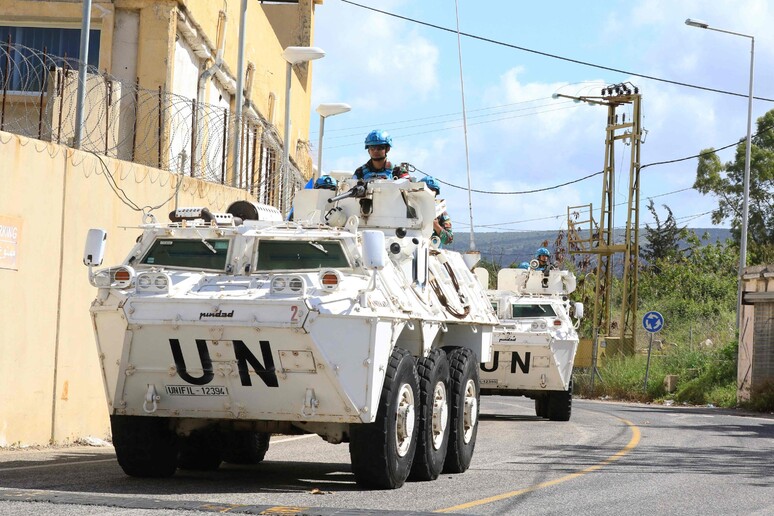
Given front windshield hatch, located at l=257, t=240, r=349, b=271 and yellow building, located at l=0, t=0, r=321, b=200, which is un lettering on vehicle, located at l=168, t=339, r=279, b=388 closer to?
front windshield hatch, located at l=257, t=240, r=349, b=271

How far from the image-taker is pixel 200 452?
491 inches

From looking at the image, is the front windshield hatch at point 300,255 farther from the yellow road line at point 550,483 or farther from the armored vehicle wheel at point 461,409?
the yellow road line at point 550,483

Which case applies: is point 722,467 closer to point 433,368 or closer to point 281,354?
point 433,368

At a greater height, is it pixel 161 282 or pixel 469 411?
pixel 161 282

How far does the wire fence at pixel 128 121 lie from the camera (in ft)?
48.8

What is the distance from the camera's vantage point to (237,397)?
34.8 ft

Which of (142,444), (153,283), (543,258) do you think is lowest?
(142,444)

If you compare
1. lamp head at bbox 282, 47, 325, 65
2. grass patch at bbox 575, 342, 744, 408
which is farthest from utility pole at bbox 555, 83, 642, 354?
lamp head at bbox 282, 47, 325, 65

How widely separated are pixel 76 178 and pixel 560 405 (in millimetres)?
11051

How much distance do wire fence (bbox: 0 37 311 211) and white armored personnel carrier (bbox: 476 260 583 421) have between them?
4752 millimetres

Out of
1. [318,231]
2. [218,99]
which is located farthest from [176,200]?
[218,99]

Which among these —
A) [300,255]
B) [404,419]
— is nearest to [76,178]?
[300,255]

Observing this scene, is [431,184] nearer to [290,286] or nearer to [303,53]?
[290,286]

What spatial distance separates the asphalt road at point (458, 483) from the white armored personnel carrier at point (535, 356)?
215 inches
